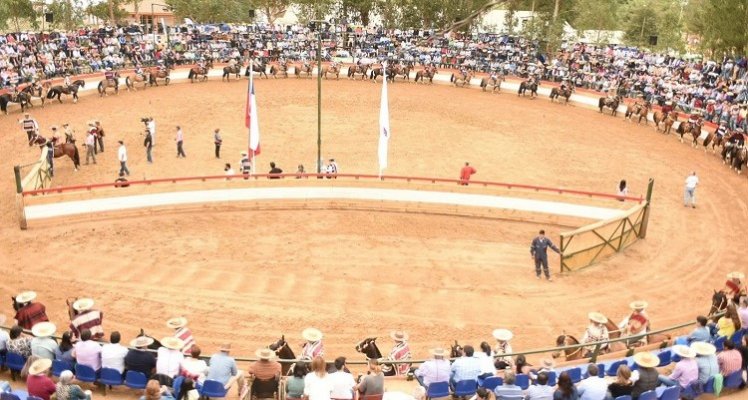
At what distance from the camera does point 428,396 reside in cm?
1235

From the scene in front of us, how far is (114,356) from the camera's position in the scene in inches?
477

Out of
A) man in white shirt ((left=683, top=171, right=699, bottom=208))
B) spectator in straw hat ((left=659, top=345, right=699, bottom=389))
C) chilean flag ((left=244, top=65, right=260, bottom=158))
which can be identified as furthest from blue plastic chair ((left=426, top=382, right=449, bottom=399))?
man in white shirt ((left=683, top=171, right=699, bottom=208))

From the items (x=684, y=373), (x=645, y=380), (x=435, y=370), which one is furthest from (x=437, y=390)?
(x=684, y=373)

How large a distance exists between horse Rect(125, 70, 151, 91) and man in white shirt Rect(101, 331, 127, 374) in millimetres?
33021

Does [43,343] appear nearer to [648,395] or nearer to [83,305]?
[83,305]

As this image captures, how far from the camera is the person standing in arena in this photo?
2019 cm

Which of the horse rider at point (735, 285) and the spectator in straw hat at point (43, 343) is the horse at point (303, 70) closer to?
the horse rider at point (735, 285)

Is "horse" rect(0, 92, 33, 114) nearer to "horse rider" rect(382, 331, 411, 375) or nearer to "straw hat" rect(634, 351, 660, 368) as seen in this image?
"horse rider" rect(382, 331, 411, 375)

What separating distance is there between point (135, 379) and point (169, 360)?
0.74 meters

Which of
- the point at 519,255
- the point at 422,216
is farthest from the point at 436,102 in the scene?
the point at 519,255

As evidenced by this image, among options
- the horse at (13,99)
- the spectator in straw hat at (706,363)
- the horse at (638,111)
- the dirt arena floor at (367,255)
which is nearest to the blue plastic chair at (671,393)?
the spectator in straw hat at (706,363)

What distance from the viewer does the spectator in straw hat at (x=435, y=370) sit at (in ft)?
40.4

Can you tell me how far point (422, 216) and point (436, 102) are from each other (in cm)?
1926

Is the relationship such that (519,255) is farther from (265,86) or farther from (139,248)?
(265,86)
